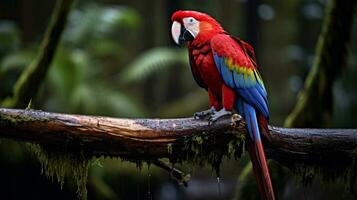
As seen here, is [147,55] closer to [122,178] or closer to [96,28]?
[96,28]

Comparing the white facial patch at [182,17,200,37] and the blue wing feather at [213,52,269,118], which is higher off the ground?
the white facial patch at [182,17,200,37]

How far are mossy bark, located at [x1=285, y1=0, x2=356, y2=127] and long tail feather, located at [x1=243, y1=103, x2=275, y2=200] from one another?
3.90 ft

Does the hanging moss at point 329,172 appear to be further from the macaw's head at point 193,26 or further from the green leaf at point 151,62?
the green leaf at point 151,62

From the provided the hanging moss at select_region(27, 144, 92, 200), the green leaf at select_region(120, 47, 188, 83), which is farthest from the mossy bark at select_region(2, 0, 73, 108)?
the green leaf at select_region(120, 47, 188, 83)

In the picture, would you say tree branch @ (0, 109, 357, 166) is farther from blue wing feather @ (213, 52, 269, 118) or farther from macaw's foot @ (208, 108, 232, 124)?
blue wing feather @ (213, 52, 269, 118)

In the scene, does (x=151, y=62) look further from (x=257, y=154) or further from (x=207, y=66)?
Result: (x=257, y=154)

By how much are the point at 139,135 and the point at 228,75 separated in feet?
→ 1.52

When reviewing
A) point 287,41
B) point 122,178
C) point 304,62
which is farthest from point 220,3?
point 122,178

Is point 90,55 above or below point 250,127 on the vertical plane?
above

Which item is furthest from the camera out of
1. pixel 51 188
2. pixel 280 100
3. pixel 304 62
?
pixel 280 100

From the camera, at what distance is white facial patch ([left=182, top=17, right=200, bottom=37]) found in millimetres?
2254

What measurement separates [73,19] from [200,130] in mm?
4281

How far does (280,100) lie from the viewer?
8.12 metres

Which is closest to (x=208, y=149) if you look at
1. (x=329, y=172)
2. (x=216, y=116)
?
(x=216, y=116)
